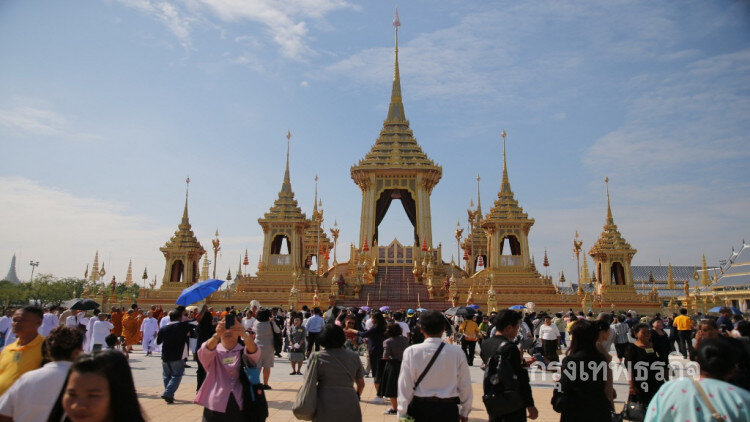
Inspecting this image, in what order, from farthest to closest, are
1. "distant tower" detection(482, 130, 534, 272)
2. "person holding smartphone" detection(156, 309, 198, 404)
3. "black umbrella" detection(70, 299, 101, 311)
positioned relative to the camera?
1. "distant tower" detection(482, 130, 534, 272)
2. "black umbrella" detection(70, 299, 101, 311)
3. "person holding smartphone" detection(156, 309, 198, 404)

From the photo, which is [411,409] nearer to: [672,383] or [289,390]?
[672,383]

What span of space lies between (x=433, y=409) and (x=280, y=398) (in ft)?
20.3

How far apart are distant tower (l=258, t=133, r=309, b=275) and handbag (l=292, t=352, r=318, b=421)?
38.0 m

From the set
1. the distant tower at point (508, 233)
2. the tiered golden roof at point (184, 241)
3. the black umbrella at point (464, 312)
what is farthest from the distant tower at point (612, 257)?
the tiered golden roof at point (184, 241)

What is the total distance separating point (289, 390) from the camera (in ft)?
38.5

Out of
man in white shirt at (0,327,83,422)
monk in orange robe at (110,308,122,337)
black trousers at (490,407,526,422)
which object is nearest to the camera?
man in white shirt at (0,327,83,422)

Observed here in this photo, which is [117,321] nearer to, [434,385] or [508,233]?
[434,385]

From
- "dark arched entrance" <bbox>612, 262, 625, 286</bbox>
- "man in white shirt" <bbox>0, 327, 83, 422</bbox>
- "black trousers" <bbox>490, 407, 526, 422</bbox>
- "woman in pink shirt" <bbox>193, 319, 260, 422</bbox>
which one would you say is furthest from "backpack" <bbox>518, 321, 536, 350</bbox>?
"dark arched entrance" <bbox>612, 262, 625, 286</bbox>

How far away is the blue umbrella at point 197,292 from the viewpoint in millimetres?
9961

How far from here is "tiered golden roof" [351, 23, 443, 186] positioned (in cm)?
4606

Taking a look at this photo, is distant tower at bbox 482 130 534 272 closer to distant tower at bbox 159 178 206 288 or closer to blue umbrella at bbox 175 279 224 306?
distant tower at bbox 159 178 206 288

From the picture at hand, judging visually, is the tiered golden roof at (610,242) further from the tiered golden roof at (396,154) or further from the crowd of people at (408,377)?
the crowd of people at (408,377)

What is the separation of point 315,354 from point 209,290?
5.29 meters

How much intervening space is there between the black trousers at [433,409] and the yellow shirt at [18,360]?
3.35 metres
